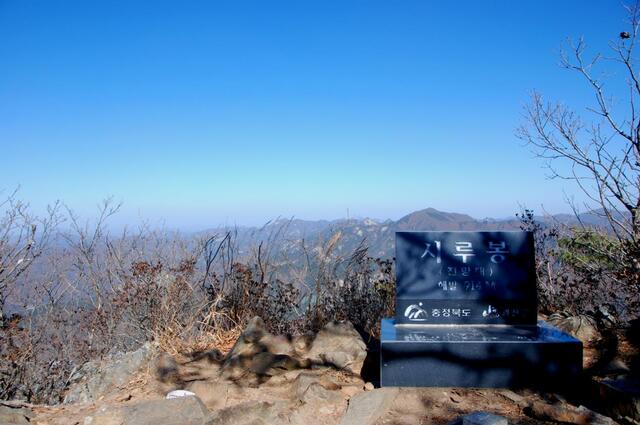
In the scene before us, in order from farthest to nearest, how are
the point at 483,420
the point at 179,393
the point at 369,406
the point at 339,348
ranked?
the point at 339,348 → the point at 179,393 → the point at 369,406 → the point at 483,420

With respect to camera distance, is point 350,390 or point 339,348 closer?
point 350,390

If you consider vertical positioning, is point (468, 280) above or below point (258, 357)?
above

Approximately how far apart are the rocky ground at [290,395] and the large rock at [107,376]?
0.01 meters

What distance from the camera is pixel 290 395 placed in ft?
14.0

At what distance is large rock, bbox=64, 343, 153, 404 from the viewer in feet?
15.5

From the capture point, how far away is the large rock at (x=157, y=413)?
3680 millimetres

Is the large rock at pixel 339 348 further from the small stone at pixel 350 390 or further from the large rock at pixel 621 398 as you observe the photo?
the large rock at pixel 621 398

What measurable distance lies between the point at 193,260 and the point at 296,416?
3.46 metres

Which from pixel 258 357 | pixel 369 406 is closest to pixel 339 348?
pixel 258 357

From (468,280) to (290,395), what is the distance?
6.56 ft

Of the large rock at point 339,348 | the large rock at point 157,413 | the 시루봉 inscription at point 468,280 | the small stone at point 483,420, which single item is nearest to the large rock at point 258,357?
the large rock at point 339,348

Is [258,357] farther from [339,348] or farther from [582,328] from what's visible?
[582,328]

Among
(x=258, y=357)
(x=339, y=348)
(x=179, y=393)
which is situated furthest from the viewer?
(x=339, y=348)

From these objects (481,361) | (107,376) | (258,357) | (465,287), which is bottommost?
(107,376)
